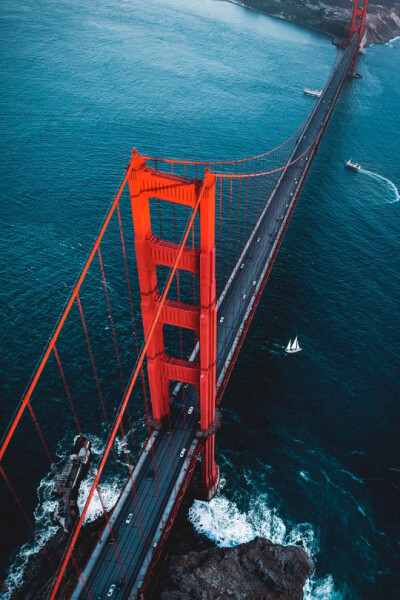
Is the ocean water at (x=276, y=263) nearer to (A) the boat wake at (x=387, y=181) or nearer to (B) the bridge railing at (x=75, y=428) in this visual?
(A) the boat wake at (x=387, y=181)

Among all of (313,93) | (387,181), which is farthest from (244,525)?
(313,93)

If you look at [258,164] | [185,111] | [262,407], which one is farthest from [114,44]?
[262,407]

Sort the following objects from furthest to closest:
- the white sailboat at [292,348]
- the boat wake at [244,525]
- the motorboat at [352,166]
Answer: the motorboat at [352,166], the white sailboat at [292,348], the boat wake at [244,525]

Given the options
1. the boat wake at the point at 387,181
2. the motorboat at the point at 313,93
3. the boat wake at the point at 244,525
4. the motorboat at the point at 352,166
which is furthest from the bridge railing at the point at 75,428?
the motorboat at the point at 313,93

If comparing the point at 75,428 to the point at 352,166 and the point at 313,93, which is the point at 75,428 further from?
the point at 313,93

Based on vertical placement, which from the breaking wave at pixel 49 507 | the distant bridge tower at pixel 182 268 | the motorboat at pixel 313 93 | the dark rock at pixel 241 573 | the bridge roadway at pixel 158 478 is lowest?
the breaking wave at pixel 49 507
